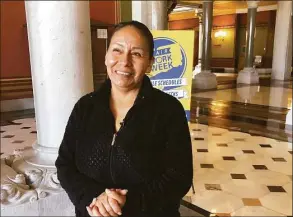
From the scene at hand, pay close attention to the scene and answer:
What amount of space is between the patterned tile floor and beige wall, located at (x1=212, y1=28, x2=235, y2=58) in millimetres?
14657

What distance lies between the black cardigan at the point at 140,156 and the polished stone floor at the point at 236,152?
1.26 ft

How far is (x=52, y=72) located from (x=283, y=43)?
1329 cm

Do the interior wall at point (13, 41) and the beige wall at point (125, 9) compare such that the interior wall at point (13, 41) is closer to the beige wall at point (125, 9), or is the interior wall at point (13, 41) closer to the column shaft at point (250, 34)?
the beige wall at point (125, 9)

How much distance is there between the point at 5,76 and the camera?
7.44 m

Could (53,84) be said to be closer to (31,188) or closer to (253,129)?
(31,188)

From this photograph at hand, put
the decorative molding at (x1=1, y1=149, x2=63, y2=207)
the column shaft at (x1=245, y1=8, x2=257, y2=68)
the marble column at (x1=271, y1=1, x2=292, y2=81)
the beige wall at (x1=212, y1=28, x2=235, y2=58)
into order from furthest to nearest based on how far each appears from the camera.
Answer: the beige wall at (x1=212, y1=28, x2=235, y2=58), the marble column at (x1=271, y1=1, x2=292, y2=81), the column shaft at (x1=245, y1=8, x2=257, y2=68), the decorative molding at (x1=1, y1=149, x2=63, y2=207)

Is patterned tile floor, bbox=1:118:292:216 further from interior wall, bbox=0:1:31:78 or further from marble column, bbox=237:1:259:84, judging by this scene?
marble column, bbox=237:1:259:84

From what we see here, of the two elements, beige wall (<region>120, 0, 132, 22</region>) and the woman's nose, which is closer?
the woman's nose

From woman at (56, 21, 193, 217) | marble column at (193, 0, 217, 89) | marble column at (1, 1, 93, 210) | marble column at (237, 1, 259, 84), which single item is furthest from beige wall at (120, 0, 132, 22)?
woman at (56, 21, 193, 217)

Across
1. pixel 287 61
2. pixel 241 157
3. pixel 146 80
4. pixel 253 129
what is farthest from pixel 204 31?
pixel 146 80

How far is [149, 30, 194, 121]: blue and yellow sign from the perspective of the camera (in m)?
2.81

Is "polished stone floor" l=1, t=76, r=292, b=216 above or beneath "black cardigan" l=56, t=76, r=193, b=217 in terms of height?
beneath

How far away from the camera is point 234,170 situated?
3.64 metres

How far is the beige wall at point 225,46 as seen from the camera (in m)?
19.0
